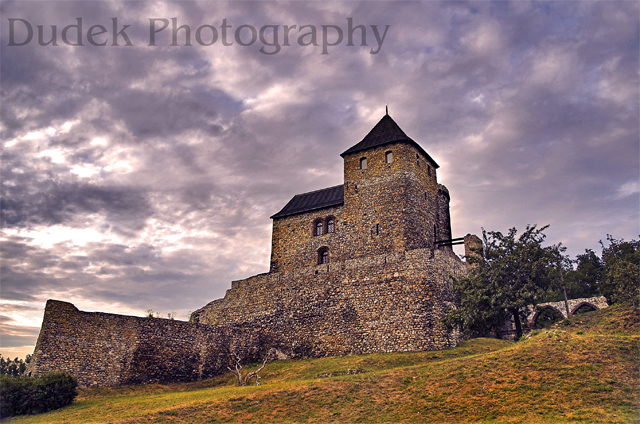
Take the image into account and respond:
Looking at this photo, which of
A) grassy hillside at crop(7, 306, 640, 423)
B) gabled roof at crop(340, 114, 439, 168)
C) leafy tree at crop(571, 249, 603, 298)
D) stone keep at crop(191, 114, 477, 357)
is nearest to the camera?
grassy hillside at crop(7, 306, 640, 423)

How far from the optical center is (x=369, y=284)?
29.4 m

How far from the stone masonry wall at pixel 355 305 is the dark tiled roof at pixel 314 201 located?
475cm

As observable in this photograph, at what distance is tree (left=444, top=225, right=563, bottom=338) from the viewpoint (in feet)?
78.3

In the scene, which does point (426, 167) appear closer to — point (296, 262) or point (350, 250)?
point (350, 250)

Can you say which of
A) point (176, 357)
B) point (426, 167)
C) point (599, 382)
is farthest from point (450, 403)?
point (426, 167)

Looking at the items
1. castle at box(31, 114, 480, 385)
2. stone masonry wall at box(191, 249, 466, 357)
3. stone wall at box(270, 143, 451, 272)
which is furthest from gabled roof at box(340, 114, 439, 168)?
stone masonry wall at box(191, 249, 466, 357)

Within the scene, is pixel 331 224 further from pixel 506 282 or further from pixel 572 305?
pixel 572 305

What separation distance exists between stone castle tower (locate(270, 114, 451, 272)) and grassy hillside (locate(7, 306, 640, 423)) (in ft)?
34.2

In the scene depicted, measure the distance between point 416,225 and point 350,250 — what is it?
468 cm

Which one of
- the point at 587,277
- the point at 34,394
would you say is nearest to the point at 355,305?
the point at 34,394

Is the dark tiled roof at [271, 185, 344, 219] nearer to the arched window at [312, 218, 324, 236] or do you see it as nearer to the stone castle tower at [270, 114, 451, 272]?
the stone castle tower at [270, 114, 451, 272]

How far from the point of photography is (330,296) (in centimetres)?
3067

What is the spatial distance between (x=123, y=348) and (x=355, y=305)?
1366 cm

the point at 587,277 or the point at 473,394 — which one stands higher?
the point at 587,277
